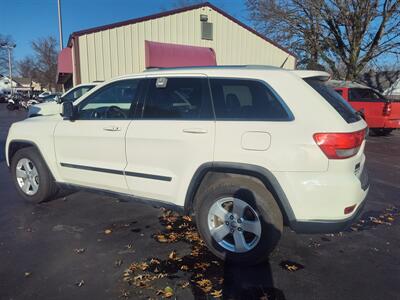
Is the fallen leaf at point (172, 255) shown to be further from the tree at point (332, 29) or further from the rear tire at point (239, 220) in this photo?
the tree at point (332, 29)

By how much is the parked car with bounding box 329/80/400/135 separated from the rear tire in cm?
1007

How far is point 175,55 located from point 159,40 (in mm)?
1030

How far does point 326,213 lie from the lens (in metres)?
3.03

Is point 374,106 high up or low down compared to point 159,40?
down

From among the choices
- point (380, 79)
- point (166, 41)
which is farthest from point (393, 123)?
point (380, 79)

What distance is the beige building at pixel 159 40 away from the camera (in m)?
14.1

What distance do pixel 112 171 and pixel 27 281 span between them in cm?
143

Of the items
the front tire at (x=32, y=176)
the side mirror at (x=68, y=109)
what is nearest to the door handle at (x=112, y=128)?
the side mirror at (x=68, y=109)

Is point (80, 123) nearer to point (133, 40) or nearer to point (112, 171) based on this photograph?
point (112, 171)

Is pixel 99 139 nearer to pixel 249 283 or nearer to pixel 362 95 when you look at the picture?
pixel 249 283

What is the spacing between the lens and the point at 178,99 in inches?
144

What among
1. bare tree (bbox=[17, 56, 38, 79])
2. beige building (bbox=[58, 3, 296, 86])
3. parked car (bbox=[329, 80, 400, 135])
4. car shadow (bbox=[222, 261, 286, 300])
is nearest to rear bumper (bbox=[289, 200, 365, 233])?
car shadow (bbox=[222, 261, 286, 300])

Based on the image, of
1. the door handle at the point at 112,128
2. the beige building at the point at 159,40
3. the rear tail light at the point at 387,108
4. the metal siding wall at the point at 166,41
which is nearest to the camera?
the door handle at the point at 112,128

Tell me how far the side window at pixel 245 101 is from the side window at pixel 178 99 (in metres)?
0.11
